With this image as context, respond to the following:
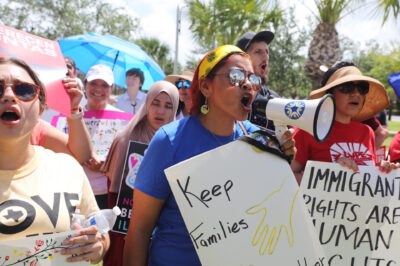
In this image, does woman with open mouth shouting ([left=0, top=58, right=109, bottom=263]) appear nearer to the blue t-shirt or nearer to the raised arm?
the blue t-shirt

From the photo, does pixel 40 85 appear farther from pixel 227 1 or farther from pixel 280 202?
pixel 227 1

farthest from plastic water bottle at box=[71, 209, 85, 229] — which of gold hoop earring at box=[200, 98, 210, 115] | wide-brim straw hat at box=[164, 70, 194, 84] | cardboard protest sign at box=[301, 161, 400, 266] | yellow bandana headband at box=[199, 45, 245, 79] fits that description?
wide-brim straw hat at box=[164, 70, 194, 84]

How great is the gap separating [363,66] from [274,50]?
136 ft

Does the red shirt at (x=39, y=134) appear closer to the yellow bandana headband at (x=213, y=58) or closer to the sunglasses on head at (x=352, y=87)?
the yellow bandana headband at (x=213, y=58)

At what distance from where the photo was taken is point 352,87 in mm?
2934

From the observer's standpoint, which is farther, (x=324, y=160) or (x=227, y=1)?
(x=227, y=1)

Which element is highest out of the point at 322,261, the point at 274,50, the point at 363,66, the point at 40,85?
the point at 363,66

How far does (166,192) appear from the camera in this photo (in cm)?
173

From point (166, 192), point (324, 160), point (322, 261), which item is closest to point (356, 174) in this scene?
point (324, 160)

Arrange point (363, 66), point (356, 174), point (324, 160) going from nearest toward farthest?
point (356, 174), point (324, 160), point (363, 66)

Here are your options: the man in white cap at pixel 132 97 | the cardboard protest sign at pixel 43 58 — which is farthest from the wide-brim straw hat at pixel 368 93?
the man in white cap at pixel 132 97

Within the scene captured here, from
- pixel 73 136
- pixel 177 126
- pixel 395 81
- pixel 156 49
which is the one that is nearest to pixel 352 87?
pixel 395 81

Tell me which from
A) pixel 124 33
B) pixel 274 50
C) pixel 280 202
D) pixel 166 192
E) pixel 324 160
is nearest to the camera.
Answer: pixel 280 202

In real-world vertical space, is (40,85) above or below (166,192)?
above
